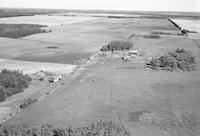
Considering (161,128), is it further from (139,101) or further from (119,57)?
(119,57)

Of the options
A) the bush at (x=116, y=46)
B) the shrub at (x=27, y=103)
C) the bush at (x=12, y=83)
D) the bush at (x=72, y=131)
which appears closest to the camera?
the bush at (x=72, y=131)

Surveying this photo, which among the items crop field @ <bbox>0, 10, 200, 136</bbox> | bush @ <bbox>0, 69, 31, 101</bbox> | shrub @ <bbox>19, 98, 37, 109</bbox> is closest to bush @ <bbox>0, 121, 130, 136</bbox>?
crop field @ <bbox>0, 10, 200, 136</bbox>

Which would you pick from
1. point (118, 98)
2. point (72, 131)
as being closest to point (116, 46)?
point (118, 98)

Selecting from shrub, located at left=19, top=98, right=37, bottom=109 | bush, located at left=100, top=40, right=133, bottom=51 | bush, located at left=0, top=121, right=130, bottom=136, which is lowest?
shrub, located at left=19, top=98, right=37, bottom=109

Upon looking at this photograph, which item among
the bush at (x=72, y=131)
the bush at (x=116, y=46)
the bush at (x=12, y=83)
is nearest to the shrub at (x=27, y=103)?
the bush at (x=12, y=83)

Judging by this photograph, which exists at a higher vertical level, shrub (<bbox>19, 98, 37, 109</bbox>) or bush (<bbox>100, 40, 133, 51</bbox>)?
bush (<bbox>100, 40, 133, 51</bbox>)

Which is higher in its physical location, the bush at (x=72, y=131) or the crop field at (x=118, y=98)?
the bush at (x=72, y=131)

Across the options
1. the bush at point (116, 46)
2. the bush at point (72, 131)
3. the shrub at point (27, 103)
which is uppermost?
the bush at point (116, 46)

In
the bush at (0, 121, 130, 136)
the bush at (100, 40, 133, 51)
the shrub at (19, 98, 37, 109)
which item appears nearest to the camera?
the bush at (0, 121, 130, 136)

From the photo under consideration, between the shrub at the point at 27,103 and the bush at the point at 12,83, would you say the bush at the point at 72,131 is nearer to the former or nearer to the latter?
the shrub at the point at 27,103

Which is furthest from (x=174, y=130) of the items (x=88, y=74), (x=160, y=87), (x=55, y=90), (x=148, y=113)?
(x=88, y=74)

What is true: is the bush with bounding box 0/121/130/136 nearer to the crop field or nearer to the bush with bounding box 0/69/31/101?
the crop field

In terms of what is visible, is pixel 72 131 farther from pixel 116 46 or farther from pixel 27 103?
pixel 116 46
